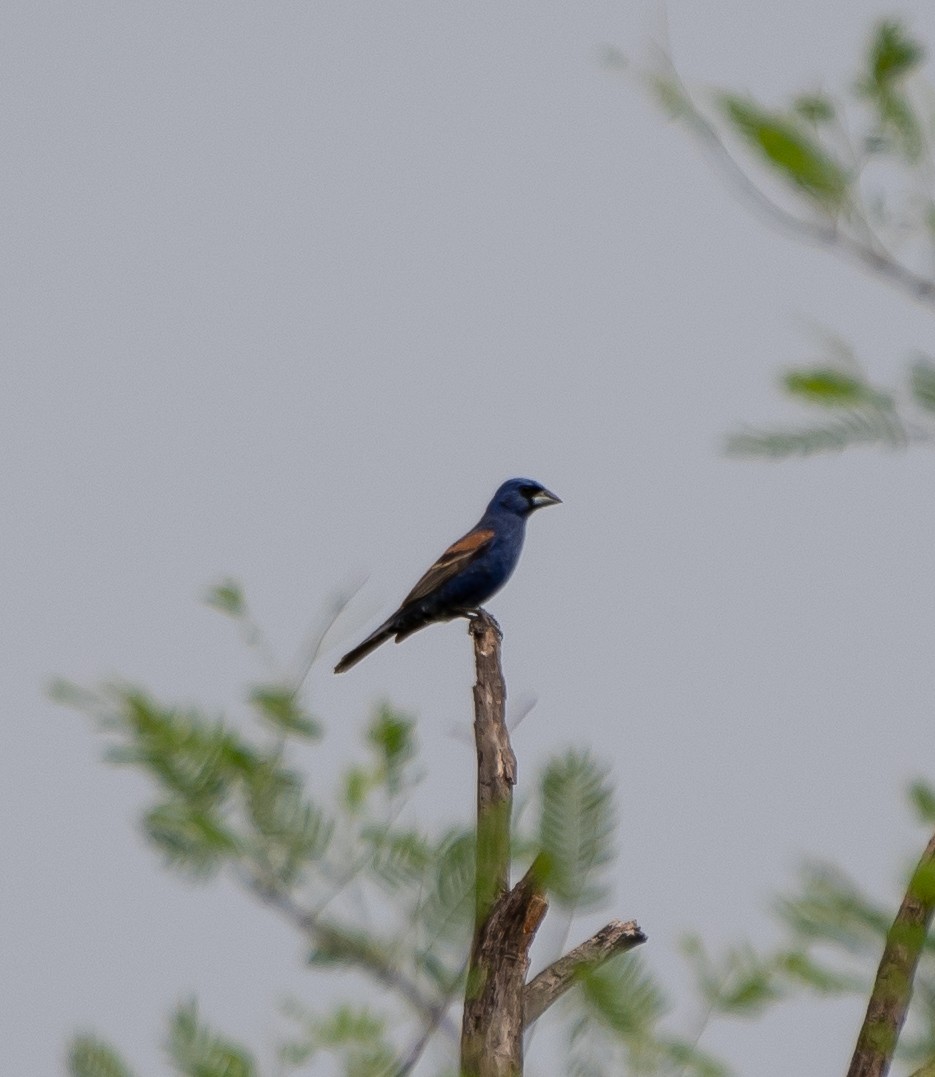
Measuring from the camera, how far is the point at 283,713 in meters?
2.97

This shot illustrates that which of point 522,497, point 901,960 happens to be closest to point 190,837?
point 901,960

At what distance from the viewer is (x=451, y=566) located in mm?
12195

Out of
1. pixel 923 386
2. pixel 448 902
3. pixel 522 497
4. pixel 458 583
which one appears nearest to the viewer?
pixel 923 386

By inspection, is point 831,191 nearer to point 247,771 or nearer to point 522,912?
point 247,771

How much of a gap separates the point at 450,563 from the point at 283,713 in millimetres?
9252

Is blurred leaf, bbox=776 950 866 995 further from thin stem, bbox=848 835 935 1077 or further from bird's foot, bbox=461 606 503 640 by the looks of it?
bird's foot, bbox=461 606 503 640

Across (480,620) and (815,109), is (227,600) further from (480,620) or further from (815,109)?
(480,620)

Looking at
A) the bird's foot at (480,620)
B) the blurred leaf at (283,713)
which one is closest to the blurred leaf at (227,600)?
the blurred leaf at (283,713)

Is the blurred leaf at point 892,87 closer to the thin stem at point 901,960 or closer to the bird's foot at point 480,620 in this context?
the thin stem at point 901,960

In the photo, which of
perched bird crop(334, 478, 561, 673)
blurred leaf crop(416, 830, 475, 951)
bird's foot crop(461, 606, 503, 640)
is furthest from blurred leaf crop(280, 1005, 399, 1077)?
perched bird crop(334, 478, 561, 673)

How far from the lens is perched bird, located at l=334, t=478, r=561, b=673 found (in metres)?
12.1

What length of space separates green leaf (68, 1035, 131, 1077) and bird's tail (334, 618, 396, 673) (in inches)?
387

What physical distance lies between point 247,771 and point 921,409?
4.81ft

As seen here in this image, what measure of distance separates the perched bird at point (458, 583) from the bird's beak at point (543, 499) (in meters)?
0.40
